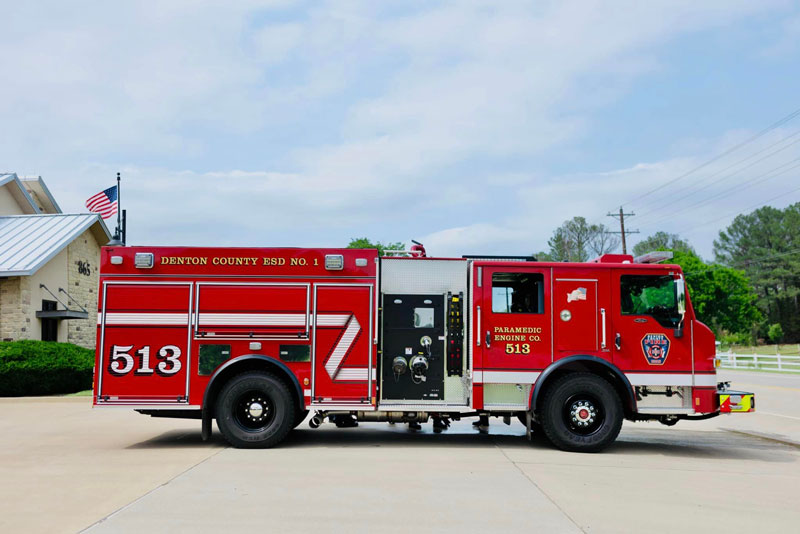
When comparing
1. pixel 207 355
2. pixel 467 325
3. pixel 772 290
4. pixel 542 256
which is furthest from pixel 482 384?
pixel 772 290

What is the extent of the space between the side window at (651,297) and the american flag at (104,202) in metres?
23.4

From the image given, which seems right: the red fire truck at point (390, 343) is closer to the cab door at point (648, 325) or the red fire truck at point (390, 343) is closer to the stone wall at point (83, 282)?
the cab door at point (648, 325)

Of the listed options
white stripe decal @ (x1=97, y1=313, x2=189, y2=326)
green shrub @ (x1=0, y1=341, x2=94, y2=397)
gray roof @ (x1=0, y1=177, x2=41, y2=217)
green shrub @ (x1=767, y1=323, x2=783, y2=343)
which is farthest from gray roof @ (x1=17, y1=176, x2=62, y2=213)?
green shrub @ (x1=767, y1=323, x2=783, y2=343)

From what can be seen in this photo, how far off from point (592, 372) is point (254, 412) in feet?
15.2

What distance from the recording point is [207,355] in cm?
956

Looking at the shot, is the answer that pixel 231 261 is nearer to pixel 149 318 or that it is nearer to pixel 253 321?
pixel 253 321

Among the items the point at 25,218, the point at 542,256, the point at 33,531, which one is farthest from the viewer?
the point at 542,256

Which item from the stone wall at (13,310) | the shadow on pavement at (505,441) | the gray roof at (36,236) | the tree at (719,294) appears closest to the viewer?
the shadow on pavement at (505,441)

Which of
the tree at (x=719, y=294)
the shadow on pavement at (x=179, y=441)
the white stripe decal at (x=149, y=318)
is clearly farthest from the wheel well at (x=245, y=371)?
the tree at (x=719, y=294)

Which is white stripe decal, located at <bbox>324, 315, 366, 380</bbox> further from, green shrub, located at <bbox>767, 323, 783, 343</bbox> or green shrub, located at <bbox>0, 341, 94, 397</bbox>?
green shrub, located at <bbox>767, 323, 783, 343</bbox>

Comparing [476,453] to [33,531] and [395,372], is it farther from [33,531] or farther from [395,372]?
[33,531]

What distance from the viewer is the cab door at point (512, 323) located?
949 cm

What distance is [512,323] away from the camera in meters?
9.59

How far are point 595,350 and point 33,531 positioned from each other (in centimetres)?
690
